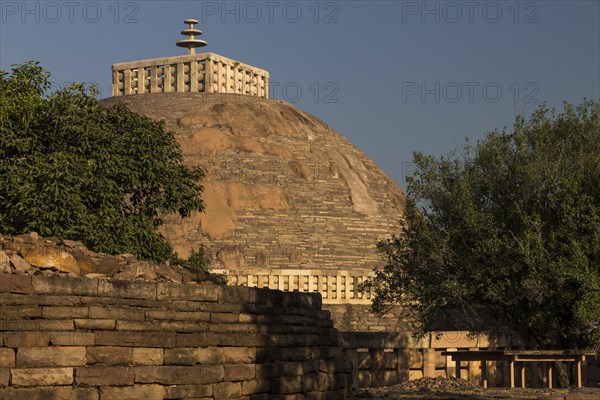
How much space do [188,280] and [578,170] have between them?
1012cm

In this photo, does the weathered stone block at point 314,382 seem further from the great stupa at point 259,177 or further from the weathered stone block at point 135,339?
the great stupa at point 259,177

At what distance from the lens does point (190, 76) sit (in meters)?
53.1

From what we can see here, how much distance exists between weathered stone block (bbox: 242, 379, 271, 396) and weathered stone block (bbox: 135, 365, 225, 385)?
0.40 meters

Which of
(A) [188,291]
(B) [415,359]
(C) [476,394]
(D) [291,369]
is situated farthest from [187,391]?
(B) [415,359]

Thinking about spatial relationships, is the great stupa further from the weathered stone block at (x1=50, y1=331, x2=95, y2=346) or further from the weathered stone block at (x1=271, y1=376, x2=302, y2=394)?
the weathered stone block at (x1=50, y1=331, x2=95, y2=346)

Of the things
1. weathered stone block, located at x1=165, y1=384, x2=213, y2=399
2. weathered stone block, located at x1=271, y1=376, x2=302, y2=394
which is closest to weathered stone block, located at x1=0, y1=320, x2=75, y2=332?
weathered stone block, located at x1=165, y1=384, x2=213, y2=399

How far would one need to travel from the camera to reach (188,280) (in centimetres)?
1327

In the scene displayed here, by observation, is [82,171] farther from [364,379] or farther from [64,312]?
Result: [64,312]

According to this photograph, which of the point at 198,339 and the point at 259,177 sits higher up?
the point at 259,177

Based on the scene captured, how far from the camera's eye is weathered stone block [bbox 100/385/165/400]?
11.0m

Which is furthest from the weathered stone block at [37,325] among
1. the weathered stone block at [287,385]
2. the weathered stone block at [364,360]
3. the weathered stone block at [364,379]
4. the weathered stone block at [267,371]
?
the weathered stone block at [364,360]

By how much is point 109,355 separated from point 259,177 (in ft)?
124

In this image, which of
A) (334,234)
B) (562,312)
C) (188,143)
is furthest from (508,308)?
(188,143)

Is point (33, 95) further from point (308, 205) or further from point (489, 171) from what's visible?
point (308, 205)
